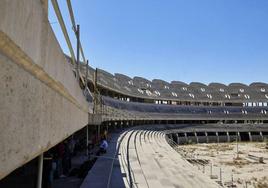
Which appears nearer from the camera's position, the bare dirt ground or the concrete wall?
the concrete wall

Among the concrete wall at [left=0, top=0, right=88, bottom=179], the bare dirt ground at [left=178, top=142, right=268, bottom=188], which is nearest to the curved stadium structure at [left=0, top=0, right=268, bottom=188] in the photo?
the concrete wall at [left=0, top=0, right=88, bottom=179]

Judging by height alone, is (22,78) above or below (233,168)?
above

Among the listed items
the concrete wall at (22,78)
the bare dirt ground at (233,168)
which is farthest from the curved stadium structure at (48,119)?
the bare dirt ground at (233,168)

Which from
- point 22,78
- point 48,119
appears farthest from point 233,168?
point 22,78

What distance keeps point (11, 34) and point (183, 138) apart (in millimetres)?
64798

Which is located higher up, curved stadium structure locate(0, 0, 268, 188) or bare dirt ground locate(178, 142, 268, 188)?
curved stadium structure locate(0, 0, 268, 188)

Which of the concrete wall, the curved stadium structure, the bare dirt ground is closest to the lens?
the concrete wall

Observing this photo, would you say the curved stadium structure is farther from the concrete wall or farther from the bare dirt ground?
the bare dirt ground

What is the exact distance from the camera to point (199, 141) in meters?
66.4

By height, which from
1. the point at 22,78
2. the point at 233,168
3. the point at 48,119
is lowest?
the point at 233,168

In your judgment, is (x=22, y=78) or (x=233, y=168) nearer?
(x=22, y=78)

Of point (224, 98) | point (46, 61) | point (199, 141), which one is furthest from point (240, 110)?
point (46, 61)

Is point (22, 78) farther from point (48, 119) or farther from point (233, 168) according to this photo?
point (233, 168)

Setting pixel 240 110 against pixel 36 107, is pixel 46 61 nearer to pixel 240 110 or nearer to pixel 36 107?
pixel 36 107
